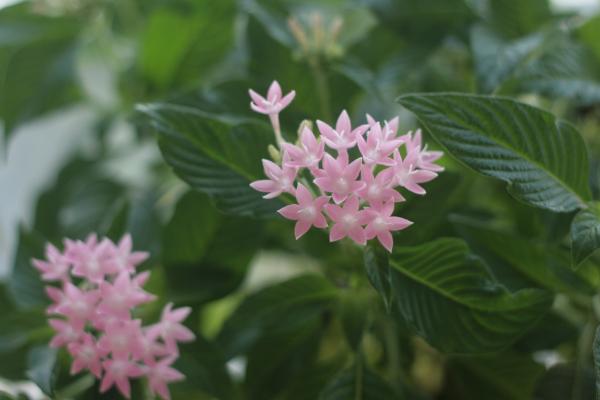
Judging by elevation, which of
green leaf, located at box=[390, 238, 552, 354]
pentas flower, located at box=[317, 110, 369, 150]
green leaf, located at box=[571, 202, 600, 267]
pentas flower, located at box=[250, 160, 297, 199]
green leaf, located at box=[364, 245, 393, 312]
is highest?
pentas flower, located at box=[317, 110, 369, 150]

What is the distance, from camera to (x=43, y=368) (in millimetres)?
460

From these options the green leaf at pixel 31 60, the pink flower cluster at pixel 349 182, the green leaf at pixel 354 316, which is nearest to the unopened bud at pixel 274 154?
the pink flower cluster at pixel 349 182

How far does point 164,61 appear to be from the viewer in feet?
2.43

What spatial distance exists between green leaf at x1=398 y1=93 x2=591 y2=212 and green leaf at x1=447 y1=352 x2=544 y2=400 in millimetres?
170

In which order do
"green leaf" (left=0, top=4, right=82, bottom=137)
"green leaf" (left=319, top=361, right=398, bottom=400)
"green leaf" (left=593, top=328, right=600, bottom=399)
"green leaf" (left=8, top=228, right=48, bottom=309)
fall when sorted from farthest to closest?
"green leaf" (left=0, top=4, right=82, bottom=137)
"green leaf" (left=8, top=228, right=48, bottom=309)
"green leaf" (left=319, top=361, right=398, bottom=400)
"green leaf" (left=593, top=328, right=600, bottom=399)

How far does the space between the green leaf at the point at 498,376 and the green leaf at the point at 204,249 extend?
0.65 feet

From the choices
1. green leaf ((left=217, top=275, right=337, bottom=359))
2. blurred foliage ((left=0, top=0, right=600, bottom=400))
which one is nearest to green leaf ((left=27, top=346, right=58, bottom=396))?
blurred foliage ((left=0, top=0, right=600, bottom=400))

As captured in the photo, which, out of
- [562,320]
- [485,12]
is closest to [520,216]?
[562,320]

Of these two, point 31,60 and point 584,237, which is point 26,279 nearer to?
point 31,60

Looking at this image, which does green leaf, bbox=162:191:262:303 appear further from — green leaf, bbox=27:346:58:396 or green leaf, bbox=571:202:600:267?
green leaf, bbox=571:202:600:267

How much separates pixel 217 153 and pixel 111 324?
120 mm

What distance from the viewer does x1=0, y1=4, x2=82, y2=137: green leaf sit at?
2.42 ft

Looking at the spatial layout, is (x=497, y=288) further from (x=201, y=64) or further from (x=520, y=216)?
(x=201, y=64)

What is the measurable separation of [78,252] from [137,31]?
0.52 meters
